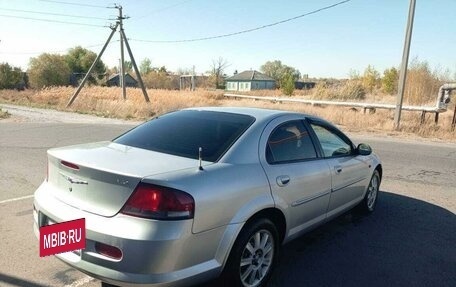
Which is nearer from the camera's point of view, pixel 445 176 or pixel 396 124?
pixel 445 176

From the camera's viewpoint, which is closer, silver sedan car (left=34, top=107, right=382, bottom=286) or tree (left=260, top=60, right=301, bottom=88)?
silver sedan car (left=34, top=107, right=382, bottom=286)

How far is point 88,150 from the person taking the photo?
3098 millimetres

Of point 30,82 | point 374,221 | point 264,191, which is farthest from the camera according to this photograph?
point 30,82

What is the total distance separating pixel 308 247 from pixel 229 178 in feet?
5.63

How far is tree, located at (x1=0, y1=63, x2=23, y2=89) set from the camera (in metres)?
48.6

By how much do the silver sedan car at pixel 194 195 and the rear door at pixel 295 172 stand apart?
11 mm

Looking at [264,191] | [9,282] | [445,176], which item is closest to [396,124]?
[445,176]

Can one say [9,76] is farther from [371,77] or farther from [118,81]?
[371,77]

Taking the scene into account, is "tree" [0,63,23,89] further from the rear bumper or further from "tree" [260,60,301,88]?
"tree" [260,60,301,88]

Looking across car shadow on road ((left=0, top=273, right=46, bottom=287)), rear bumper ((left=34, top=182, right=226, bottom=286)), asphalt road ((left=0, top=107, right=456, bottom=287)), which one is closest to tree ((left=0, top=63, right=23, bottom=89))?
asphalt road ((left=0, top=107, right=456, bottom=287))

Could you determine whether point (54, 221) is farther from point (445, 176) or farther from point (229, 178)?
point (445, 176)

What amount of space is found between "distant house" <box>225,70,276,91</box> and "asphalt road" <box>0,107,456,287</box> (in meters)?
88.4

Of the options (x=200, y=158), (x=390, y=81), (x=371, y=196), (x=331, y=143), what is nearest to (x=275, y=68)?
(x=390, y=81)

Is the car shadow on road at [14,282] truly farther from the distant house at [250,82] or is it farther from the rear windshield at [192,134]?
the distant house at [250,82]
